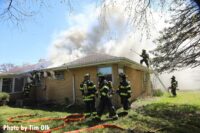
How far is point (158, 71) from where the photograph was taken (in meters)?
15.9

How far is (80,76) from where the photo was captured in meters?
17.8

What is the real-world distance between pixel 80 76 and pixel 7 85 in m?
9.00

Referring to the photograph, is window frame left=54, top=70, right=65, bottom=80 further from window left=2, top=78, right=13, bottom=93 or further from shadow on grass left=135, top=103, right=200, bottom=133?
shadow on grass left=135, top=103, right=200, bottom=133

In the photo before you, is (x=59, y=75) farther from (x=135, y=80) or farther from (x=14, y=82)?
(x=14, y=82)

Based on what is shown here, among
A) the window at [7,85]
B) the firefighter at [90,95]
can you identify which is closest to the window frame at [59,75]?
the window at [7,85]

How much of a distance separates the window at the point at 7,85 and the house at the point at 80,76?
312cm

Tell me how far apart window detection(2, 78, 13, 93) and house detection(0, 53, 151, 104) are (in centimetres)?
312

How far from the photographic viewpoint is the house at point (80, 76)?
16.0 meters

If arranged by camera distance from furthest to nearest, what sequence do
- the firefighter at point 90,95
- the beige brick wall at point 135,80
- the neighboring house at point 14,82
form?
the neighboring house at point 14,82 → the beige brick wall at point 135,80 → the firefighter at point 90,95

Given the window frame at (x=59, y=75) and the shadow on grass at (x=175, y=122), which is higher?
the window frame at (x=59, y=75)

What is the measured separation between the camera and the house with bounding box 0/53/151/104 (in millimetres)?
15952

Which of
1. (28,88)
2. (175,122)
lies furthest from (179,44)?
(28,88)

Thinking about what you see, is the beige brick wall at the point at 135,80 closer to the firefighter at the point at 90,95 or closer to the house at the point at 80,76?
the house at the point at 80,76

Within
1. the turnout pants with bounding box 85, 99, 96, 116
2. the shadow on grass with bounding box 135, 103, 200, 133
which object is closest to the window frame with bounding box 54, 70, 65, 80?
the turnout pants with bounding box 85, 99, 96, 116
